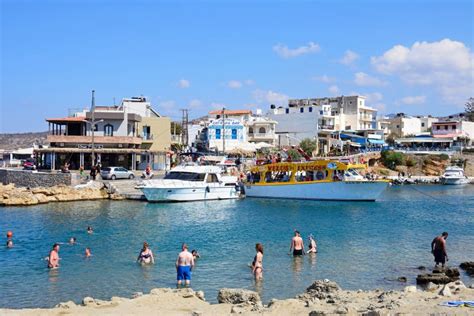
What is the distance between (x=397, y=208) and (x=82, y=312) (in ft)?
113

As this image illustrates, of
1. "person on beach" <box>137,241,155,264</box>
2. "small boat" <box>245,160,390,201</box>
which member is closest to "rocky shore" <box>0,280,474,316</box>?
"person on beach" <box>137,241,155,264</box>

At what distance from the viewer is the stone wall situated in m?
47.8

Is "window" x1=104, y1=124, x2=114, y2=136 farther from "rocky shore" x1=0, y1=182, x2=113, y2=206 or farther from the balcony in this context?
"rocky shore" x1=0, y1=182, x2=113, y2=206

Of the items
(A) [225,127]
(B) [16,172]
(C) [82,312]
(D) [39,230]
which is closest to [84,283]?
(C) [82,312]

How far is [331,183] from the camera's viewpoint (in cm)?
4597

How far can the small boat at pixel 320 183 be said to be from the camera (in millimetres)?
45938

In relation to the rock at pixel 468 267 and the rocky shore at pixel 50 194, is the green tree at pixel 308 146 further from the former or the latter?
the rock at pixel 468 267

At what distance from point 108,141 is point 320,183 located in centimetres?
2434

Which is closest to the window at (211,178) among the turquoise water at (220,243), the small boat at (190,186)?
the small boat at (190,186)

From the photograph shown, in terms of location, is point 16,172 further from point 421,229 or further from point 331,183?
point 421,229

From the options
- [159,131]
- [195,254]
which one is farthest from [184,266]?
[159,131]

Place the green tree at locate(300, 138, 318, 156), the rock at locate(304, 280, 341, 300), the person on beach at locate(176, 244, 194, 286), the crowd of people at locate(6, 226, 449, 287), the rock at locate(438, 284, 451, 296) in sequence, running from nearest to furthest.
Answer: the rock at locate(438, 284, 451, 296) < the rock at locate(304, 280, 341, 300) < the person on beach at locate(176, 244, 194, 286) < the crowd of people at locate(6, 226, 449, 287) < the green tree at locate(300, 138, 318, 156)

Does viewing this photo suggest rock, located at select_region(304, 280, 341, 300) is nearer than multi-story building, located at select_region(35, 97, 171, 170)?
Yes

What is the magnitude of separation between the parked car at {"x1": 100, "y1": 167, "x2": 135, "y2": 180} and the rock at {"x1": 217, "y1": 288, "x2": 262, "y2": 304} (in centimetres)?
3728
